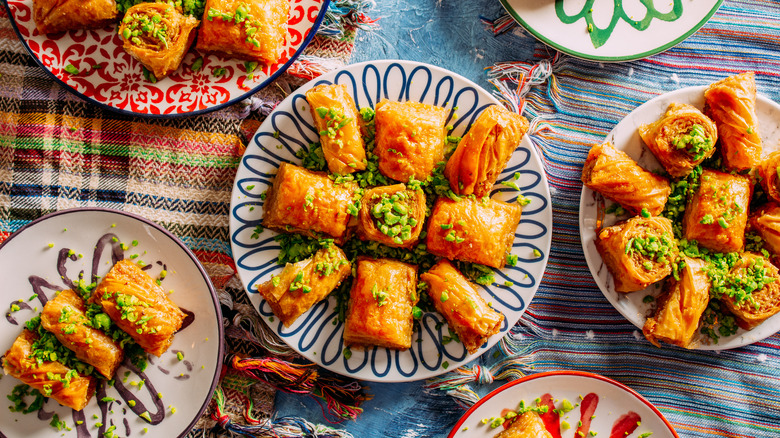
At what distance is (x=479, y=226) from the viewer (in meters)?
2.72

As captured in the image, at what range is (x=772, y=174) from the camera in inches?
112

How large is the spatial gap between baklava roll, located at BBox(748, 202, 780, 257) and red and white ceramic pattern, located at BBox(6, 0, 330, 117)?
8.56 feet

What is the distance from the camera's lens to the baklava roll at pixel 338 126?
2682mm

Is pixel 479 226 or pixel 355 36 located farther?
pixel 355 36

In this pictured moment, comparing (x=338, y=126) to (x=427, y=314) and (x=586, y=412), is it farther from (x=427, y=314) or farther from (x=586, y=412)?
(x=586, y=412)

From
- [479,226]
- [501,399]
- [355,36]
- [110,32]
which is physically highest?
[355,36]

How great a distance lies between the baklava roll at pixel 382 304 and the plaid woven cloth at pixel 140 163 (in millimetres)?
553

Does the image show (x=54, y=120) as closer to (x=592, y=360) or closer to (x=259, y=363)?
(x=259, y=363)

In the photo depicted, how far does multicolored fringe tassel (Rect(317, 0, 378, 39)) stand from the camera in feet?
9.97

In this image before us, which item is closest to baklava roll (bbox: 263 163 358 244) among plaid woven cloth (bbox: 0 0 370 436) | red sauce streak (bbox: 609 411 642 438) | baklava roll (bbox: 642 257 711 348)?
plaid woven cloth (bbox: 0 0 370 436)

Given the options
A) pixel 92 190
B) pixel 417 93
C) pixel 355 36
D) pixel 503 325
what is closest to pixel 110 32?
pixel 92 190

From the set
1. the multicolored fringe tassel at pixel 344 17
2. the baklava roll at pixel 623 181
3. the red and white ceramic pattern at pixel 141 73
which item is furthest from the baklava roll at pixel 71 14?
the baklava roll at pixel 623 181

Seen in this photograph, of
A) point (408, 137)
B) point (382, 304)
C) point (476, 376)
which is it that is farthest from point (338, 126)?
point (476, 376)

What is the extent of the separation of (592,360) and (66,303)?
2.92 meters
